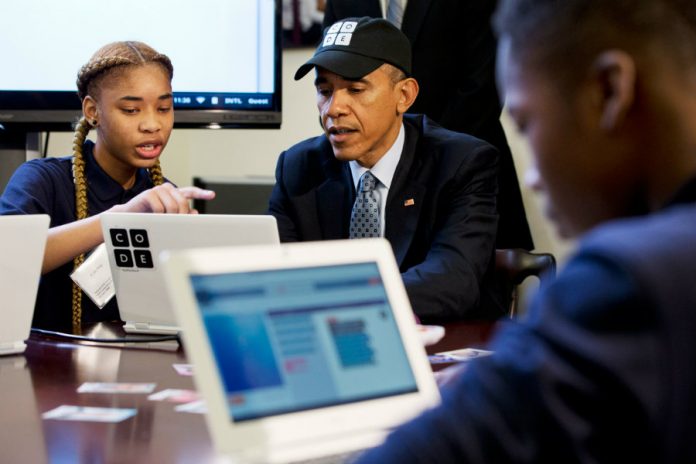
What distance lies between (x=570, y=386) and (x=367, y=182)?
1.97 metres

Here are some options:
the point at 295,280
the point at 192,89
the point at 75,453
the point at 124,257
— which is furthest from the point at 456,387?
the point at 192,89

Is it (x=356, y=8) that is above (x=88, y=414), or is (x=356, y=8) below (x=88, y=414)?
above

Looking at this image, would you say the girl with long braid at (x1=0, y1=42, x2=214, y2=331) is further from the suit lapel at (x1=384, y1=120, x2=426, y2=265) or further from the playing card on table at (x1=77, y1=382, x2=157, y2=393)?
the playing card on table at (x1=77, y1=382, x2=157, y2=393)

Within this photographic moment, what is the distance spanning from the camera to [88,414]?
49.2 inches

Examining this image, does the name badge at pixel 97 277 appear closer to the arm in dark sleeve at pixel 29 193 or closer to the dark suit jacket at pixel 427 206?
the arm in dark sleeve at pixel 29 193

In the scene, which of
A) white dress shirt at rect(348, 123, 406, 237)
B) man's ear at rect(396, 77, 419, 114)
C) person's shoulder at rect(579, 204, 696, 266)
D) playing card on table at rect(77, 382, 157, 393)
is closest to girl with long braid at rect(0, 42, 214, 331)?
white dress shirt at rect(348, 123, 406, 237)

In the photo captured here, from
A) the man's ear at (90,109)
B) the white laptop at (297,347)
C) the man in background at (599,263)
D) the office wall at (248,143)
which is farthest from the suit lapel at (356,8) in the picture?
the man in background at (599,263)

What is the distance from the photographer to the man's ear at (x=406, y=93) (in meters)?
2.56

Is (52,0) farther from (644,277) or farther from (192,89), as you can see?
(644,277)

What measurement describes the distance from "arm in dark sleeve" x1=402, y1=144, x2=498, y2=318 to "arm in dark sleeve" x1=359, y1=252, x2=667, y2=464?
1465mm

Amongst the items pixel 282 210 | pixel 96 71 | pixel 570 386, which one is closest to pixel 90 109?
pixel 96 71

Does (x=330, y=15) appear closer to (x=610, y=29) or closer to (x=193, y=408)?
(x=193, y=408)

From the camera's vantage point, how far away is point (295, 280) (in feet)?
3.11

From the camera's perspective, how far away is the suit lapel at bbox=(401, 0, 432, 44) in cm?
333
